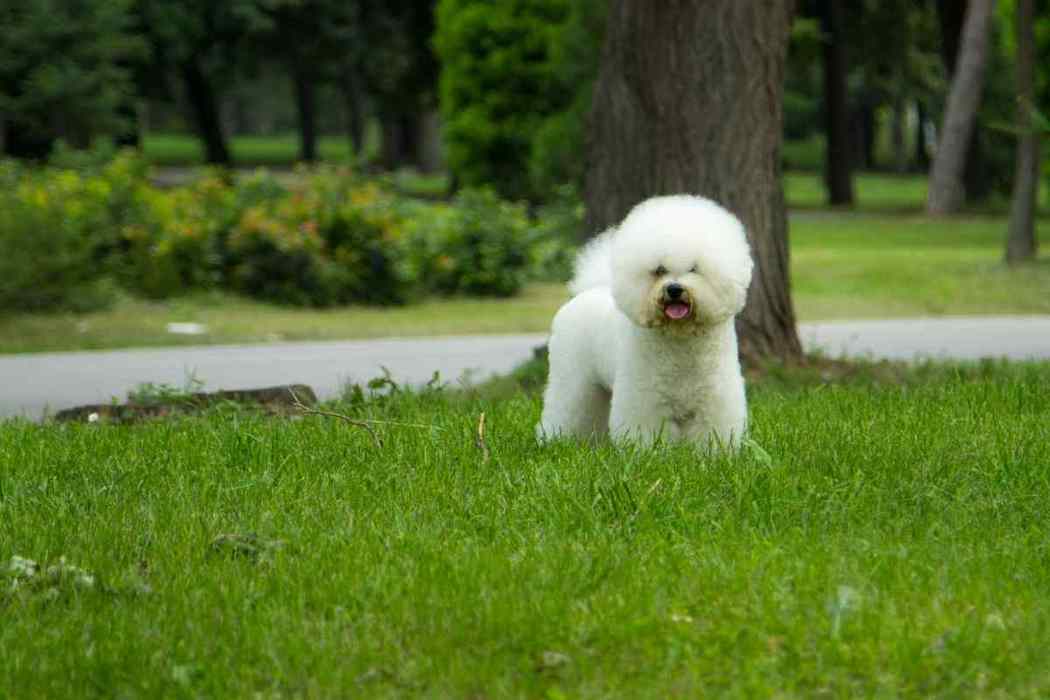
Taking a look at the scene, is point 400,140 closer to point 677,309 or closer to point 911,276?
point 911,276

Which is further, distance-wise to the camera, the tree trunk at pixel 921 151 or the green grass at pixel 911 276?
the tree trunk at pixel 921 151

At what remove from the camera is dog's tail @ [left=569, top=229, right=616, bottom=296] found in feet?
25.1

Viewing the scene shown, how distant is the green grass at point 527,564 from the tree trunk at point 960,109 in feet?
78.6

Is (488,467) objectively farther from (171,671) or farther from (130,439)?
(171,671)

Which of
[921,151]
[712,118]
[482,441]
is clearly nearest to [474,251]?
[712,118]

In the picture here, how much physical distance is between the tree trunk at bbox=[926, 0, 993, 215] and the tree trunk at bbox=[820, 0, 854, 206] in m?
4.84

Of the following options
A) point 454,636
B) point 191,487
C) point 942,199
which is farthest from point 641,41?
point 942,199

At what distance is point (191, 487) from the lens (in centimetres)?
626

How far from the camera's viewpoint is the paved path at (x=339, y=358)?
11.5m

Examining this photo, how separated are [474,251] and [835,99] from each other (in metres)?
22.3

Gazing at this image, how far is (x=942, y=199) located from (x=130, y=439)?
28.8 metres

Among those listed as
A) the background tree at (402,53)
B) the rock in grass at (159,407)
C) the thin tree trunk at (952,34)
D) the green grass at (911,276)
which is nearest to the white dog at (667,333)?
the rock in grass at (159,407)

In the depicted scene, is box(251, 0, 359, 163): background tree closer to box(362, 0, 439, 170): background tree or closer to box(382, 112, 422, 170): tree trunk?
box(362, 0, 439, 170): background tree

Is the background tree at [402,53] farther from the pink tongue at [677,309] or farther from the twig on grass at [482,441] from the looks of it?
the pink tongue at [677,309]
